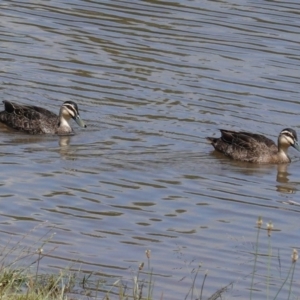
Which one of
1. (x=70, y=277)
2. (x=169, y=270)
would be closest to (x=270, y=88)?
(x=169, y=270)

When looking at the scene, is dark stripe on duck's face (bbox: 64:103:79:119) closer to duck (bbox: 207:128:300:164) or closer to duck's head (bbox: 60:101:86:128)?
duck's head (bbox: 60:101:86:128)

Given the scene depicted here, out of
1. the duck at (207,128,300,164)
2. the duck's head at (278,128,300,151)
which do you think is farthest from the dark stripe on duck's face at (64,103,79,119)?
the duck's head at (278,128,300,151)

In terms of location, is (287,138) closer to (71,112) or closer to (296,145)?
(296,145)

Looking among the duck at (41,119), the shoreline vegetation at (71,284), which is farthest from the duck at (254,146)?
the shoreline vegetation at (71,284)

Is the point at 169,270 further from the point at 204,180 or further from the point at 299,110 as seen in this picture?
the point at 299,110

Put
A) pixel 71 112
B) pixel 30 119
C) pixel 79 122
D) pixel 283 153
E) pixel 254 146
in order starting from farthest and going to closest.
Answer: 1. pixel 30 119
2. pixel 79 122
3. pixel 71 112
4. pixel 283 153
5. pixel 254 146

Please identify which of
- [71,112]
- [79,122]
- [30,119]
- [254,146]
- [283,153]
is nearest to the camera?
[254,146]

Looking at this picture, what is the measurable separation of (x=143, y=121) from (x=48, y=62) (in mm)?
3090

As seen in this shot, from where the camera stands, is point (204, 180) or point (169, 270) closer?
point (169, 270)

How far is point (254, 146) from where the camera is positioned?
14.1 metres

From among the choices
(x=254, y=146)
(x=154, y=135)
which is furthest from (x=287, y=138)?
(x=154, y=135)

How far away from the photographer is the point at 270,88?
1677 cm

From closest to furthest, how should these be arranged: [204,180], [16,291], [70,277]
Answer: [16,291] → [70,277] → [204,180]

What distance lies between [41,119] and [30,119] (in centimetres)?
15
